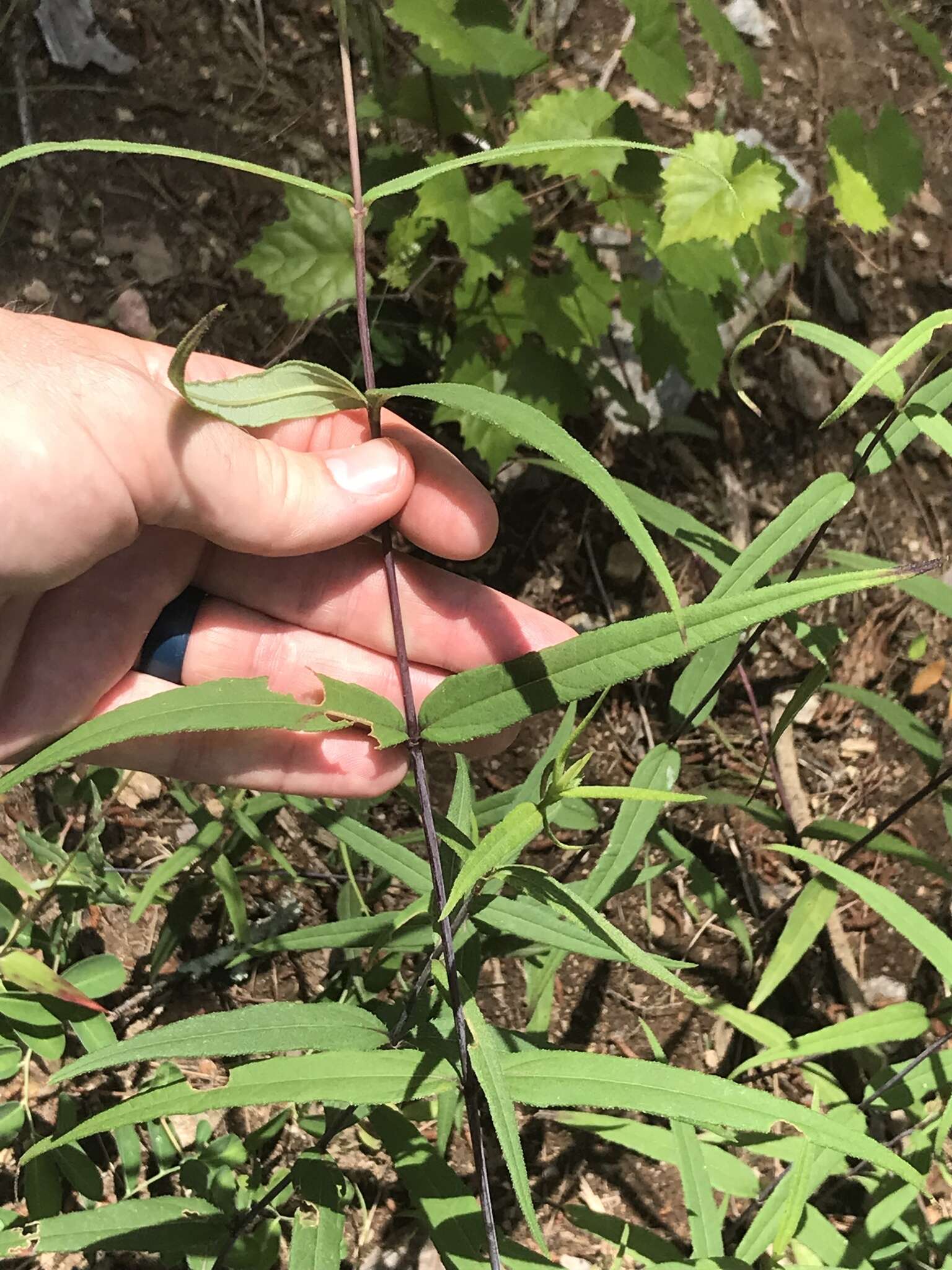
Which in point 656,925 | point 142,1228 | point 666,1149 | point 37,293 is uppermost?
point 37,293

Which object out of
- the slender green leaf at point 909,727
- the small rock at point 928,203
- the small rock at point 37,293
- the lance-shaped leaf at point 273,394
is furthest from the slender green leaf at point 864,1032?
the small rock at point 928,203

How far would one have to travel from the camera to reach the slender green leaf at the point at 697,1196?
4.60ft

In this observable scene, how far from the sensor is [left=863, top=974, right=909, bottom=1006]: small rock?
7.14 ft

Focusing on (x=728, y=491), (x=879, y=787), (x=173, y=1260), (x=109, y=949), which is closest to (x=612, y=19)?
(x=728, y=491)

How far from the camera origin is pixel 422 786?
1.04m

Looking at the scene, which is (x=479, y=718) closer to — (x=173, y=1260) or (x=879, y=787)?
(x=173, y=1260)

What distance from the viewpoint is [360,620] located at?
1.46m

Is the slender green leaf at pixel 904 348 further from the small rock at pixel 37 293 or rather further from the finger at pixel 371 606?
the small rock at pixel 37 293

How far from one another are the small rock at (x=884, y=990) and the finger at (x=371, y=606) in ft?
4.47

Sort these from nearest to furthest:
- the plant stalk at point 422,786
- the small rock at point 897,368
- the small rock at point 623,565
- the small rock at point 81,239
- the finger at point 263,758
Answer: the plant stalk at point 422,786 < the finger at point 263,758 < the small rock at point 81,239 < the small rock at point 623,565 < the small rock at point 897,368

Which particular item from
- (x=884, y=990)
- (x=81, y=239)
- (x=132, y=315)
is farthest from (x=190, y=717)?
(x=884, y=990)

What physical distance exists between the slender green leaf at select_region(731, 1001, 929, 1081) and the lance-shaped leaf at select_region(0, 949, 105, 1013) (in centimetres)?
111

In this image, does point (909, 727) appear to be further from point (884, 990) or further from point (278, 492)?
point (278, 492)

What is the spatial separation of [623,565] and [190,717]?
5.03ft
